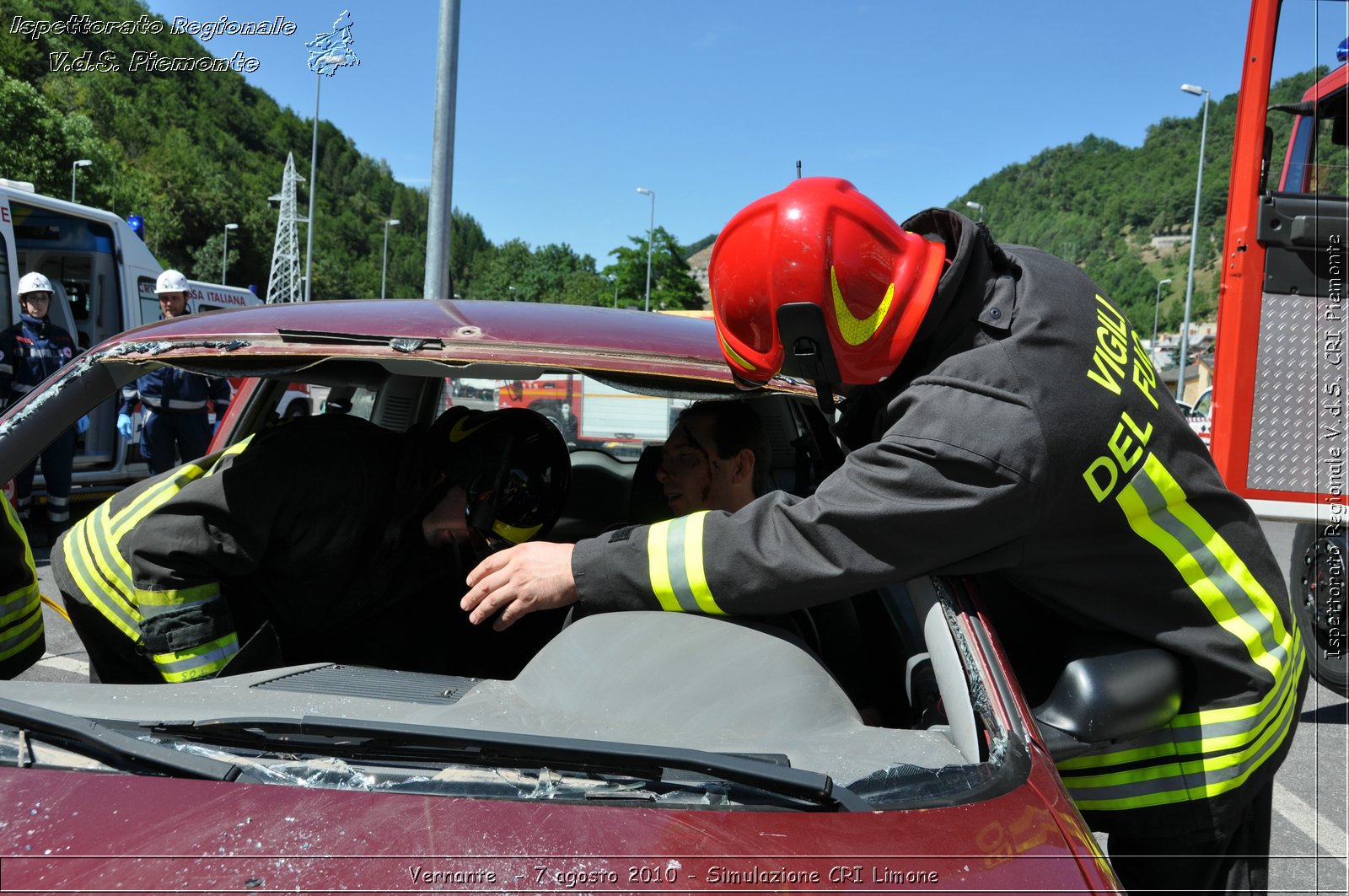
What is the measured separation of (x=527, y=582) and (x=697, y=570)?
0.96ft

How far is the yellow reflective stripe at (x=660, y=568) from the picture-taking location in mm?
1442

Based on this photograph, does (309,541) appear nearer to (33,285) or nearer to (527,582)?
(527,582)

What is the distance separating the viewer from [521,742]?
3.63 ft

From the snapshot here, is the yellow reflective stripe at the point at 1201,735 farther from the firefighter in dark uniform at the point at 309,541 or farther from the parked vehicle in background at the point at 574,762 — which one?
the firefighter in dark uniform at the point at 309,541

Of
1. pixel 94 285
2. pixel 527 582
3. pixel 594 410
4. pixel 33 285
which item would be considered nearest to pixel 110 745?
pixel 527 582

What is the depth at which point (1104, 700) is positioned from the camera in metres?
1.40

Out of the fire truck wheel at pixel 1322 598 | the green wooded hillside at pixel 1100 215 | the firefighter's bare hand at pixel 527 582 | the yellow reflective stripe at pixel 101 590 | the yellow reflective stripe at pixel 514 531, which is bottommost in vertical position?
the fire truck wheel at pixel 1322 598

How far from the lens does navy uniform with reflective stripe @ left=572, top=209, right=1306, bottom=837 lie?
53.0 inches

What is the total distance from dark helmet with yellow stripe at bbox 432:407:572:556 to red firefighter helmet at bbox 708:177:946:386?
90 centimetres

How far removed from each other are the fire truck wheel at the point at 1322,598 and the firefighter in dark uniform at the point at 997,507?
3.16 metres

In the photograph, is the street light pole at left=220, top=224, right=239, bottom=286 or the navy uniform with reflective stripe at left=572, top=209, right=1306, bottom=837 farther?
the street light pole at left=220, top=224, right=239, bottom=286

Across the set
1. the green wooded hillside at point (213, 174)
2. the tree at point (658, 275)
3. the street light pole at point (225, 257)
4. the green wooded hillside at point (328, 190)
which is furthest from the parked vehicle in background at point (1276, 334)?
the street light pole at point (225, 257)

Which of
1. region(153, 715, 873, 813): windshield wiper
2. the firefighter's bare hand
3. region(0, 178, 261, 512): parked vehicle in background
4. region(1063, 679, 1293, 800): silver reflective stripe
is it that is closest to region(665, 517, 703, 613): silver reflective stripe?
the firefighter's bare hand

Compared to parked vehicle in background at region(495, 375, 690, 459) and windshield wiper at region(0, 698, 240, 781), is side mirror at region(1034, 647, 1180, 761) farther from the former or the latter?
parked vehicle in background at region(495, 375, 690, 459)
